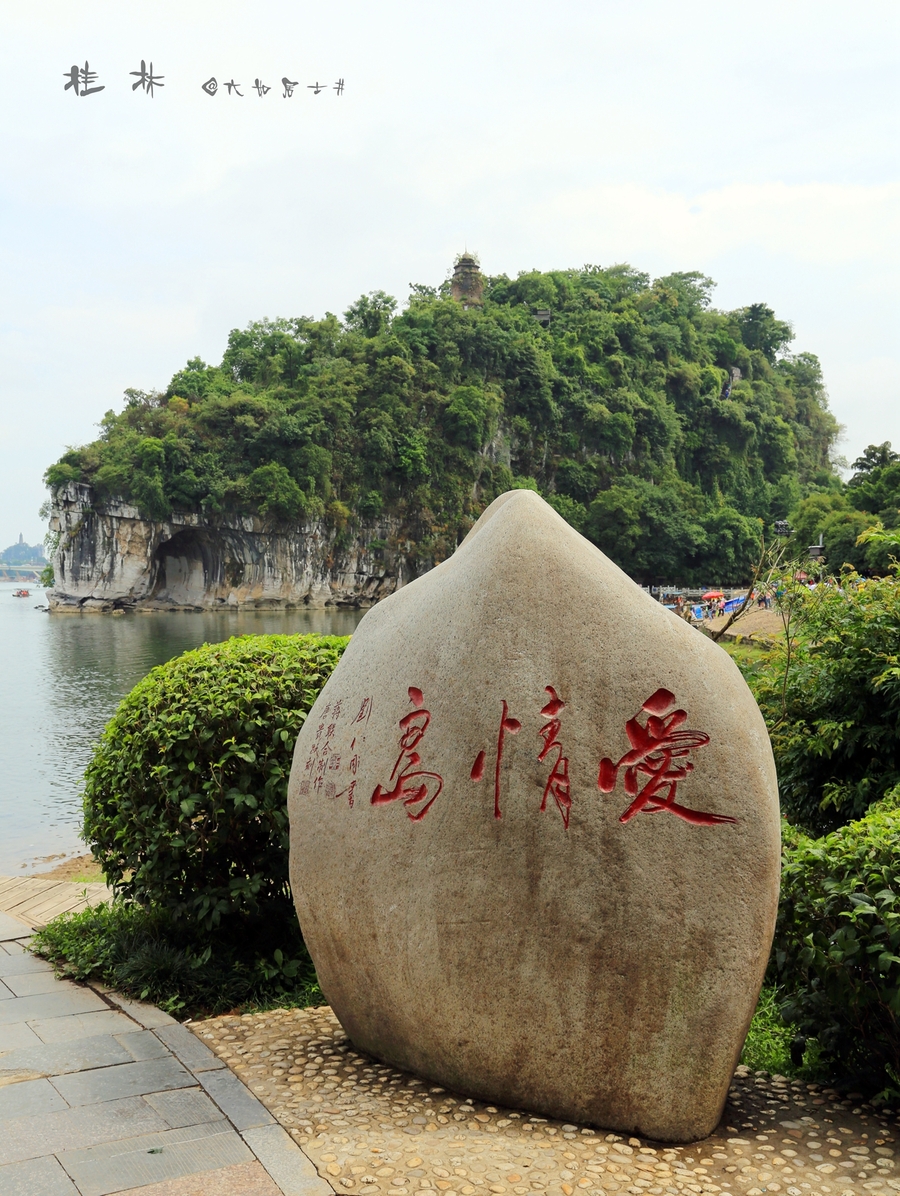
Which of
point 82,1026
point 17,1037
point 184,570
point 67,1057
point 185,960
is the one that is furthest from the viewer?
point 184,570

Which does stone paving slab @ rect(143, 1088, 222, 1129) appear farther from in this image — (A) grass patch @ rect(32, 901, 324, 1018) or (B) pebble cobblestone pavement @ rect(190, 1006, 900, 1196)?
(A) grass patch @ rect(32, 901, 324, 1018)

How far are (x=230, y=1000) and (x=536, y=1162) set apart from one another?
70.1 inches

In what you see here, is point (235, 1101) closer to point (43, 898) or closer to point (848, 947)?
point (848, 947)

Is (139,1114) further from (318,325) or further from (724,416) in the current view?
(724,416)

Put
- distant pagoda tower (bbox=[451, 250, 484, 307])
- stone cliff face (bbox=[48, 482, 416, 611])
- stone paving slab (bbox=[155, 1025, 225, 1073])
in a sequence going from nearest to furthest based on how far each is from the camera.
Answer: stone paving slab (bbox=[155, 1025, 225, 1073]), stone cliff face (bbox=[48, 482, 416, 611]), distant pagoda tower (bbox=[451, 250, 484, 307])

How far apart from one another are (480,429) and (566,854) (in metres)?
52.9

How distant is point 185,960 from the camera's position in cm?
403

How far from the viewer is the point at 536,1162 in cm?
252

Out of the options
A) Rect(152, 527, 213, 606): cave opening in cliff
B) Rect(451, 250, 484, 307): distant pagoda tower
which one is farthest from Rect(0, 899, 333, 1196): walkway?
Rect(451, 250, 484, 307): distant pagoda tower

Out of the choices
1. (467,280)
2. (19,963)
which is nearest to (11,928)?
(19,963)

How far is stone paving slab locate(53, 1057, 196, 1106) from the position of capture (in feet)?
9.87

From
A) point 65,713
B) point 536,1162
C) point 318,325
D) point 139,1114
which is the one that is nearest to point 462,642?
point 536,1162

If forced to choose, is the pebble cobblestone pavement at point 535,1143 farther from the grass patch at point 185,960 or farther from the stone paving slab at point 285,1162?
the grass patch at point 185,960

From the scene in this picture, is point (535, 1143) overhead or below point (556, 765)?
below
